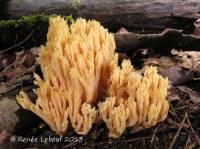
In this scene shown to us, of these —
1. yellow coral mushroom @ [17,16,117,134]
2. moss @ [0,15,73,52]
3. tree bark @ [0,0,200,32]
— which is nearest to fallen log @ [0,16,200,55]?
moss @ [0,15,73,52]

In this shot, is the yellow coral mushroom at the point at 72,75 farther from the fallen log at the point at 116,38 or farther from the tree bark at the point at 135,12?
the tree bark at the point at 135,12

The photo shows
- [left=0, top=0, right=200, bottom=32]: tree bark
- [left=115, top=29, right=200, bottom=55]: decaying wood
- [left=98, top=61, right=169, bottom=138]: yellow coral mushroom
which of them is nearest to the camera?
[left=98, top=61, right=169, bottom=138]: yellow coral mushroom

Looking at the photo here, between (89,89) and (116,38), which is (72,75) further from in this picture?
(116,38)

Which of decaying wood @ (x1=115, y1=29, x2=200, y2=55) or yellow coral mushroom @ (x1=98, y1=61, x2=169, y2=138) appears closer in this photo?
yellow coral mushroom @ (x1=98, y1=61, x2=169, y2=138)

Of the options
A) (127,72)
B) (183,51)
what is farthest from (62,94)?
(183,51)

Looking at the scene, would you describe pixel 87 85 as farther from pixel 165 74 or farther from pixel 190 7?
pixel 190 7

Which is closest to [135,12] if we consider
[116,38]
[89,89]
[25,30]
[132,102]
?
[116,38]

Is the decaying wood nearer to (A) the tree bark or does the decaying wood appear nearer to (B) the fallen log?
(B) the fallen log
